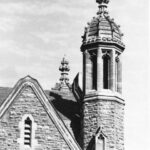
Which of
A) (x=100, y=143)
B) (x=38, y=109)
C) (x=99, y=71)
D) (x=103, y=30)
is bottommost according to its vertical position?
(x=100, y=143)

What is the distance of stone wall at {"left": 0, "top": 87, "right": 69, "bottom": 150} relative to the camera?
1161 inches

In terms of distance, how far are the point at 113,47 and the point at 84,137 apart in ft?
13.6

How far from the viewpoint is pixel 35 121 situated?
29969mm

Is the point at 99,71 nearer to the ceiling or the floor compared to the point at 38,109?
nearer to the ceiling

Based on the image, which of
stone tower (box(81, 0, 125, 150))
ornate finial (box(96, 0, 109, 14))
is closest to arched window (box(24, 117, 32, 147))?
stone tower (box(81, 0, 125, 150))

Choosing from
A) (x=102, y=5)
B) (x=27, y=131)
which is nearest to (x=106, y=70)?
(x=102, y=5)

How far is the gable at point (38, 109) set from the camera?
29938 millimetres

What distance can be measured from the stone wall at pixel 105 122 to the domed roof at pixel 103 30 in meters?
2.79

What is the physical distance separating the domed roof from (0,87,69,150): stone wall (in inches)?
148

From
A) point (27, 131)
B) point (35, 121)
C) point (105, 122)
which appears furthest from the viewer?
point (105, 122)

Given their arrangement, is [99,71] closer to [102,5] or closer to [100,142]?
[100,142]

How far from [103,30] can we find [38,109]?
4.59 m

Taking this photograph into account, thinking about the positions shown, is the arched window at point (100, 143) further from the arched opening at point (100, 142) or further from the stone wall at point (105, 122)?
the stone wall at point (105, 122)

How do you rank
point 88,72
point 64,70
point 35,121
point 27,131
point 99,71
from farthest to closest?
point 64,70 < point 88,72 < point 99,71 < point 35,121 < point 27,131
